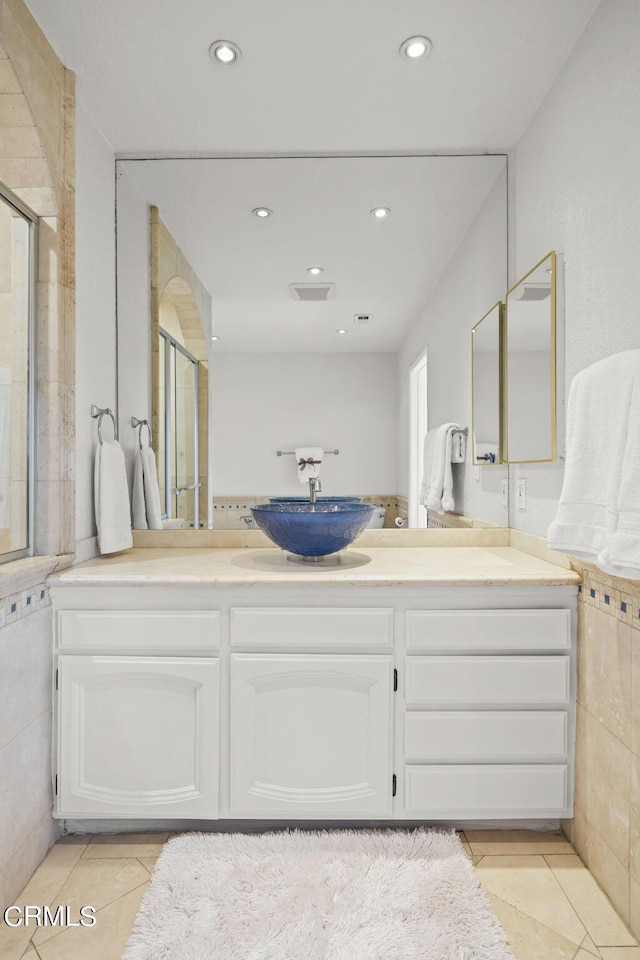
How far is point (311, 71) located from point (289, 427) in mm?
1186

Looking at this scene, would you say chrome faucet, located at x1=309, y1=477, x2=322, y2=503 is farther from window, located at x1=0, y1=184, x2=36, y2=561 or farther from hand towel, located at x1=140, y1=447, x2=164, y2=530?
window, located at x1=0, y1=184, x2=36, y2=561

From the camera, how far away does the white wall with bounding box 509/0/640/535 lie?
1441 millimetres

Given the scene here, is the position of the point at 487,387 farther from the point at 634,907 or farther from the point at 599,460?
the point at 634,907

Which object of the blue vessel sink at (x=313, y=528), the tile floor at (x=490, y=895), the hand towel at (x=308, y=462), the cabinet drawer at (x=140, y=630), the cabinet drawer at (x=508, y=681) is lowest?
the tile floor at (x=490, y=895)

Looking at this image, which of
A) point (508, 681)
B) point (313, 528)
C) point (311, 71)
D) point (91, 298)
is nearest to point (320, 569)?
point (313, 528)

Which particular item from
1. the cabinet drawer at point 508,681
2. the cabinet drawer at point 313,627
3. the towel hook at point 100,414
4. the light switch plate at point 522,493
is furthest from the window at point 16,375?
the light switch plate at point 522,493

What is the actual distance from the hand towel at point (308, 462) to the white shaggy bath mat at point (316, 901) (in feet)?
4.04

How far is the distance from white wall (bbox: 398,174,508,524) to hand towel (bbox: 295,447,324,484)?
335 millimetres

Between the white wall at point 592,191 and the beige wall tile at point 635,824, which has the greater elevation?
the white wall at point 592,191

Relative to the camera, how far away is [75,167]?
1.89 metres

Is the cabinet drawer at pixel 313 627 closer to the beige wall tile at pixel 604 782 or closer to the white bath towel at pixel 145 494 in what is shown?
the beige wall tile at pixel 604 782

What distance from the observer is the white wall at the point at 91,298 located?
6.41 feet

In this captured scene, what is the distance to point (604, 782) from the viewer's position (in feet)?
5.03

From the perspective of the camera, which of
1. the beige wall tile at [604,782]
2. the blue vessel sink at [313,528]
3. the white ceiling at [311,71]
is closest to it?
the beige wall tile at [604,782]
